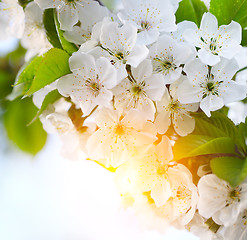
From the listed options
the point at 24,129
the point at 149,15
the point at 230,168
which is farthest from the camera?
the point at 24,129

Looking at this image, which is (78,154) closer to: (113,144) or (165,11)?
(113,144)

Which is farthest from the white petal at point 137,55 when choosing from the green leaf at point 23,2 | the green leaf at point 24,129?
the green leaf at point 24,129

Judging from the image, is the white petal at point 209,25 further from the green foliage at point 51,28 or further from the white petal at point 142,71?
the green foliage at point 51,28

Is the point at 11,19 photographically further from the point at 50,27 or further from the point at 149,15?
the point at 149,15

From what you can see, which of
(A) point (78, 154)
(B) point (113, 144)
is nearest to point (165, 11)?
(B) point (113, 144)

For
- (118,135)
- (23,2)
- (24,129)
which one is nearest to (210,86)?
(118,135)

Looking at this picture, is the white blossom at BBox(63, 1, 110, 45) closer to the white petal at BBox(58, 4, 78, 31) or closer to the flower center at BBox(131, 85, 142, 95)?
the white petal at BBox(58, 4, 78, 31)

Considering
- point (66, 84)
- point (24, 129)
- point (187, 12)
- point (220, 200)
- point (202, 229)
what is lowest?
point (24, 129)
